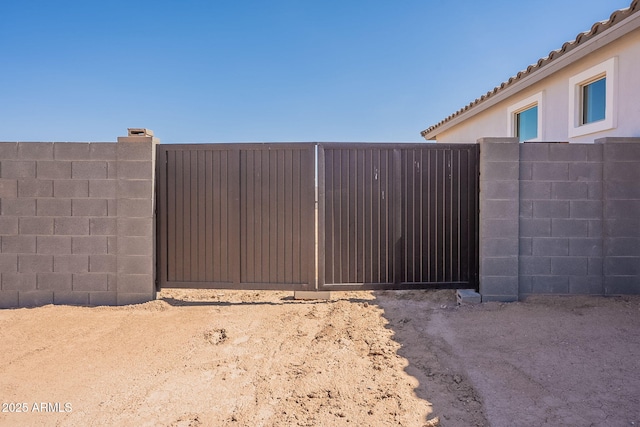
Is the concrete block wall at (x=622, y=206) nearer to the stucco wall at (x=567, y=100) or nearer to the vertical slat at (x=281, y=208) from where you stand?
the stucco wall at (x=567, y=100)

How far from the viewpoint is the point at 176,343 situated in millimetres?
3963

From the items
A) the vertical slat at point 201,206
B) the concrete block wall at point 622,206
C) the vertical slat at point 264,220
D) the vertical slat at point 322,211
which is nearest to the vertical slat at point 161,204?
the vertical slat at point 201,206

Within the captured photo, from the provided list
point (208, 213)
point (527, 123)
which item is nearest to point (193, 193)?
point (208, 213)

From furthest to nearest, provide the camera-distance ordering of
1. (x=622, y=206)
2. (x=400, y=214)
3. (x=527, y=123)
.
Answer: (x=527, y=123) < (x=400, y=214) < (x=622, y=206)

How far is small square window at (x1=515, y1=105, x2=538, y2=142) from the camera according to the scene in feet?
27.2

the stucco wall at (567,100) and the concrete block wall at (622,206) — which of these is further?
Result: the stucco wall at (567,100)

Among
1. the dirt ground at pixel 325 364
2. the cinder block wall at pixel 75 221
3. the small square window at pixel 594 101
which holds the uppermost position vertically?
the small square window at pixel 594 101

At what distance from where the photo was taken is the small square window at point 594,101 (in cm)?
620

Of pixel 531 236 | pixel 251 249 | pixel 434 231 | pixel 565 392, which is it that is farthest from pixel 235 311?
pixel 531 236

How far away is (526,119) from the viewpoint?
8.64 m

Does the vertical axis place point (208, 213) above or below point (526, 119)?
below

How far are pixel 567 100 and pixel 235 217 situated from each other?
6421 mm

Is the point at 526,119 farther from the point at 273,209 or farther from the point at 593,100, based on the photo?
the point at 273,209

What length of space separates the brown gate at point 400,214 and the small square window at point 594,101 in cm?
299
